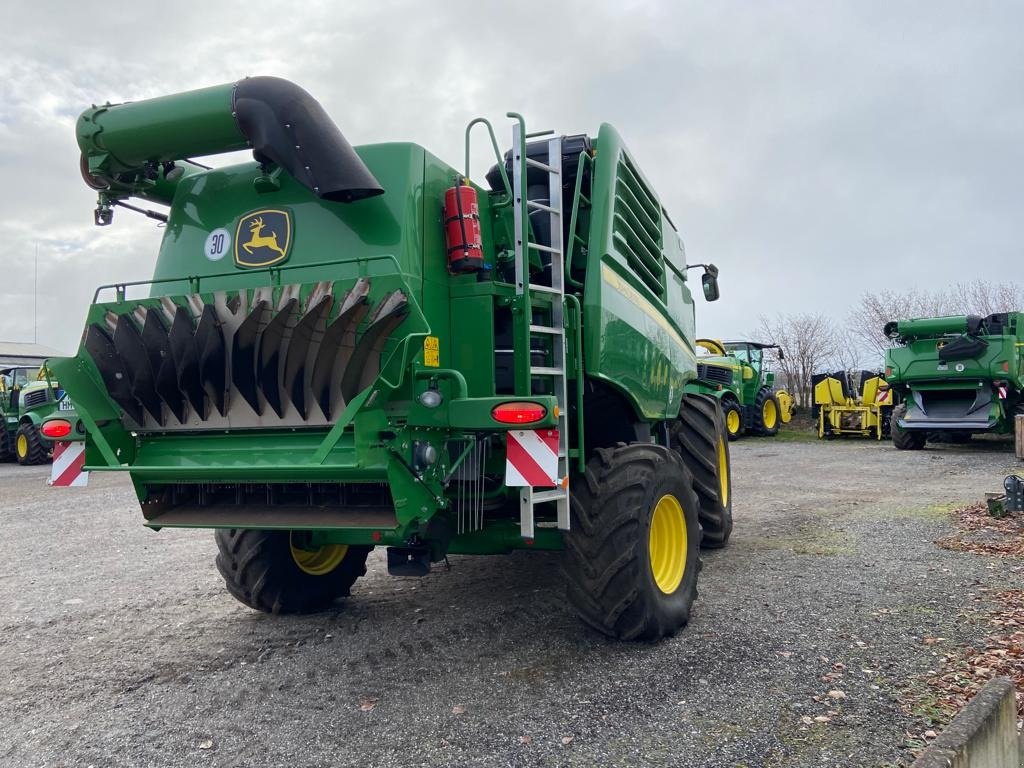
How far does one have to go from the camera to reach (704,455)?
6.50 m

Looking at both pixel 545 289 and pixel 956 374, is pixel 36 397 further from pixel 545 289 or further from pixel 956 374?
pixel 956 374

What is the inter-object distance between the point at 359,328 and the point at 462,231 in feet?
2.77

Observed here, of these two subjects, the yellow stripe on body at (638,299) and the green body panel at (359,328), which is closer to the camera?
the green body panel at (359,328)

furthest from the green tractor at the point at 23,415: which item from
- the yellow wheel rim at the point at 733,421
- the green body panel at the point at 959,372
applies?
the green body panel at the point at 959,372

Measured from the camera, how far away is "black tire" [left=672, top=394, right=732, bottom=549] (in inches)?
255

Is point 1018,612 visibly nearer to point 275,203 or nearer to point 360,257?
point 360,257

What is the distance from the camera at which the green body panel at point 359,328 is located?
3.69 metres

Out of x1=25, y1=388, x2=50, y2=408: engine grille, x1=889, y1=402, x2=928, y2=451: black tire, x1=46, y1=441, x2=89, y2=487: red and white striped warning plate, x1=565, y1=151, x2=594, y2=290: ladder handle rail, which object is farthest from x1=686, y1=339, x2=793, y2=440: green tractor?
x1=25, y1=388, x2=50, y2=408: engine grille

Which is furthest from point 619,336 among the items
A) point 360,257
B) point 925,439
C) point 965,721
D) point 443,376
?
point 925,439

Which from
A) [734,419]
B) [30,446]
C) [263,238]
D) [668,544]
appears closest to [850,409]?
[734,419]

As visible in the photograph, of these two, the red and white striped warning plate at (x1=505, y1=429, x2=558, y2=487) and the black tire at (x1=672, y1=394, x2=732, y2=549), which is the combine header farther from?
the red and white striped warning plate at (x1=505, y1=429, x2=558, y2=487)

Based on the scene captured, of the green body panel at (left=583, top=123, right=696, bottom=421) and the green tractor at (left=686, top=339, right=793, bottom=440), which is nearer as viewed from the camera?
the green body panel at (left=583, top=123, right=696, bottom=421)

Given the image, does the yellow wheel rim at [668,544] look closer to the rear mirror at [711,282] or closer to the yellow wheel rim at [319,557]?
the yellow wheel rim at [319,557]

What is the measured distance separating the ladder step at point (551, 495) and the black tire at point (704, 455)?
108 inches
